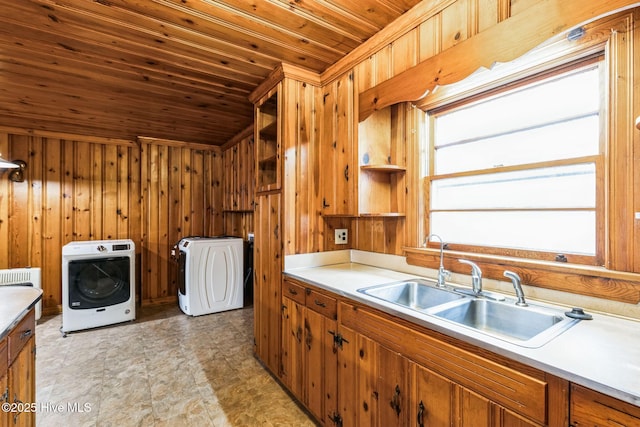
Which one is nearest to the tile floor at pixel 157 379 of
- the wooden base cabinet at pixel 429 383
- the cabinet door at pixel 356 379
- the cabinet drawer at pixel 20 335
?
the cabinet door at pixel 356 379

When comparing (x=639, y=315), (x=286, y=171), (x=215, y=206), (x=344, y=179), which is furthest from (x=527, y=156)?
(x=215, y=206)

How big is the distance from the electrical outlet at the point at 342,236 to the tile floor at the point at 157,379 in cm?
122

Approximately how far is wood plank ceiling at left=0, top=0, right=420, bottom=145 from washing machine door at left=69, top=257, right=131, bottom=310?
1706mm

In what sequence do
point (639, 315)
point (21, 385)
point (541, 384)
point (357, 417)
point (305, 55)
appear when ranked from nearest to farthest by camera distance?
point (541, 384) → point (639, 315) → point (21, 385) → point (357, 417) → point (305, 55)

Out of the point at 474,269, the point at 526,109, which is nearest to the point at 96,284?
the point at 474,269

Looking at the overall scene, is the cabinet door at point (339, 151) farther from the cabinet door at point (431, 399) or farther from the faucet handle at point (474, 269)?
the cabinet door at point (431, 399)

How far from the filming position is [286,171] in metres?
2.21

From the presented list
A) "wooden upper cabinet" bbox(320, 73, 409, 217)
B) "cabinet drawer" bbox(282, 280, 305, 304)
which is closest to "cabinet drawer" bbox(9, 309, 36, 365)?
"cabinet drawer" bbox(282, 280, 305, 304)

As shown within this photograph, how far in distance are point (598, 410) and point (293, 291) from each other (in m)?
1.58

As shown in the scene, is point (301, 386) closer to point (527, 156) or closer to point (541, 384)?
point (541, 384)

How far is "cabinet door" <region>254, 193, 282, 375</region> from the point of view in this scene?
7.43 feet

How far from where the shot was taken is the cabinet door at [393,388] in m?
1.23

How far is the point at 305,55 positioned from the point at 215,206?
11.1ft

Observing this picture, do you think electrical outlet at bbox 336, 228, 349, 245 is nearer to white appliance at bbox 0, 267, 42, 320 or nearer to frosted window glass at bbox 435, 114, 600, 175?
frosted window glass at bbox 435, 114, 600, 175
